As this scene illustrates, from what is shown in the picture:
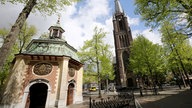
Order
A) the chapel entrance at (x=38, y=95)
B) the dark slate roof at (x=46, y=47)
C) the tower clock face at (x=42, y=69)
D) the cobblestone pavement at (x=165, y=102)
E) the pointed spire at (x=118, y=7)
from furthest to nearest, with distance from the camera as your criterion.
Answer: the pointed spire at (x=118, y=7) < the dark slate roof at (x=46, y=47) < the tower clock face at (x=42, y=69) < the chapel entrance at (x=38, y=95) < the cobblestone pavement at (x=165, y=102)

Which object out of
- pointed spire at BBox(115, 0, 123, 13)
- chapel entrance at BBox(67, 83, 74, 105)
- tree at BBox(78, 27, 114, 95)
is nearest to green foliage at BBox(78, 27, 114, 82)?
tree at BBox(78, 27, 114, 95)

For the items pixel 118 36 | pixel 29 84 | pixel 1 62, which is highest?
pixel 118 36

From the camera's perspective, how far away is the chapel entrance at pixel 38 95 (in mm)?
11727

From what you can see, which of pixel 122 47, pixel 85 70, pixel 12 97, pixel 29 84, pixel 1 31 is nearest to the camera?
pixel 12 97

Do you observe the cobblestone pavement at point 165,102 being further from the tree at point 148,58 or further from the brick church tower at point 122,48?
the brick church tower at point 122,48

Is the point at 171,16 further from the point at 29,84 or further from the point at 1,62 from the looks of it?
the point at 29,84

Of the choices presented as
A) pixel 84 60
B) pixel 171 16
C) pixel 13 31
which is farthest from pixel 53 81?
pixel 171 16

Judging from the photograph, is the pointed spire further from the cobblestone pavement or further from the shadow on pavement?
the shadow on pavement

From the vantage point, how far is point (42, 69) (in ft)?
39.8

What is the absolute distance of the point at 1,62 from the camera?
464 cm

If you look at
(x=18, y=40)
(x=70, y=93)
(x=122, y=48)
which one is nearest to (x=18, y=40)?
(x=18, y=40)

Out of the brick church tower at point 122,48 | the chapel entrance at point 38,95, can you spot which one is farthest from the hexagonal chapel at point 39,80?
the brick church tower at point 122,48

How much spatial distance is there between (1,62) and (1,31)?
18221 mm

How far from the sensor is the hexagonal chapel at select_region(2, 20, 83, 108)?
422 inches
